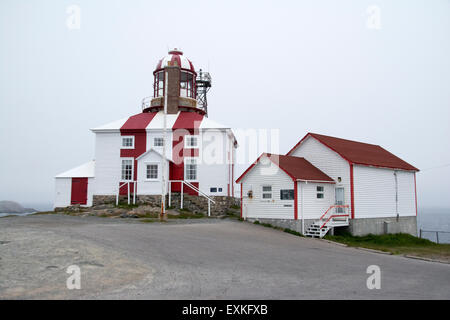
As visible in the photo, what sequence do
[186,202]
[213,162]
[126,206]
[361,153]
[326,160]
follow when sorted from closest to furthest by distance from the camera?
[326,160]
[361,153]
[126,206]
[186,202]
[213,162]

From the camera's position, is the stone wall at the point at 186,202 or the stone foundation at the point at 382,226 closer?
the stone foundation at the point at 382,226

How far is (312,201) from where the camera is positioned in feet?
76.2

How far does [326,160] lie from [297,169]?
10.1 feet

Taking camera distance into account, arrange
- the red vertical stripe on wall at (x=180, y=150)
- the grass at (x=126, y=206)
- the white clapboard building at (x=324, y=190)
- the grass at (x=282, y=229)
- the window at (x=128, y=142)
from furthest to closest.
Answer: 1. the window at (x=128, y=142)
2. the red vertical stripe on wall at (x=180, y=150)
3. the grass at (x=126, y=206)
4. the white clapboard building at (x=324, y=190)
5. the grass at (x=282, y=229)

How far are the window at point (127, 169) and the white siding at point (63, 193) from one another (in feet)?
14.7

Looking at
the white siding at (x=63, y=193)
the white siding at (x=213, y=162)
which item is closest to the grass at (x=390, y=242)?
the white siding at (x=213, y=162)

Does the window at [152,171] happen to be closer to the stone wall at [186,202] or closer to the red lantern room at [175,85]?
the stone wall at [186,202]

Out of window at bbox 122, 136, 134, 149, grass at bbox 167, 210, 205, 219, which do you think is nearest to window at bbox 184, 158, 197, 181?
grass at bbox 167, 210, 205, 219

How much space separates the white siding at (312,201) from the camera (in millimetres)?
22516

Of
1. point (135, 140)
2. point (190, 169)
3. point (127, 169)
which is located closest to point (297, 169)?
point (190, 169)

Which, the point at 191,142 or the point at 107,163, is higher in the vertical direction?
the point at 191,142

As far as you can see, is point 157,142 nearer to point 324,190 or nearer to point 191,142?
point 191,142
